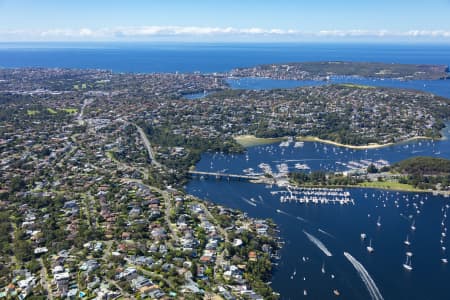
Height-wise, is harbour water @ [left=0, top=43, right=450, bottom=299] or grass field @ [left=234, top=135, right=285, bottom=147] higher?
grass field @ [left=234, top=135, right=285, bottom=147]

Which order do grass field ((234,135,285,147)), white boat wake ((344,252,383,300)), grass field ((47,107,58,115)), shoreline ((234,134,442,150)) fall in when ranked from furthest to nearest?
grass field ((47,107,58,115))
grass field ((234,135,285,147))
shoreline ((234,134,442,150))
white boat wake ((344,252,383,300))

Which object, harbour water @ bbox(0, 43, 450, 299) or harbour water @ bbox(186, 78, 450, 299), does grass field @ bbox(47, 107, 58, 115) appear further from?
Answer: harbour water @ bbox(0, 43, 450, 299)

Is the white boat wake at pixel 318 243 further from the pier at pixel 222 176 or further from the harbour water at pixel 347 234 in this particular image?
the pier at pixel 222 176

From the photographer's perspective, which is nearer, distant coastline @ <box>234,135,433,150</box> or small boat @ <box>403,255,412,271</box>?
small boat @ <box>403,255,412,271</box>

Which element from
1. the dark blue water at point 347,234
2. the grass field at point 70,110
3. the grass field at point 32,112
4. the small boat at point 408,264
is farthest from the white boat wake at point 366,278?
the grass field at point 32,112

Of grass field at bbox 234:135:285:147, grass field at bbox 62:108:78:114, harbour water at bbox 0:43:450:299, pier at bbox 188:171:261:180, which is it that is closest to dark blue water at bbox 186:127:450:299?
harbour water at bbox 0:43:450:299

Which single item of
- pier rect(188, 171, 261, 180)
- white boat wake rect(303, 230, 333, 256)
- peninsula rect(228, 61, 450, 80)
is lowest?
white boat wake rect(303, 230, 333, 256)

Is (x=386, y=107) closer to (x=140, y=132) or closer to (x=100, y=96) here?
(x=140, y=132)

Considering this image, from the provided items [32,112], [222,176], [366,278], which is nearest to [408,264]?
[366,278]
